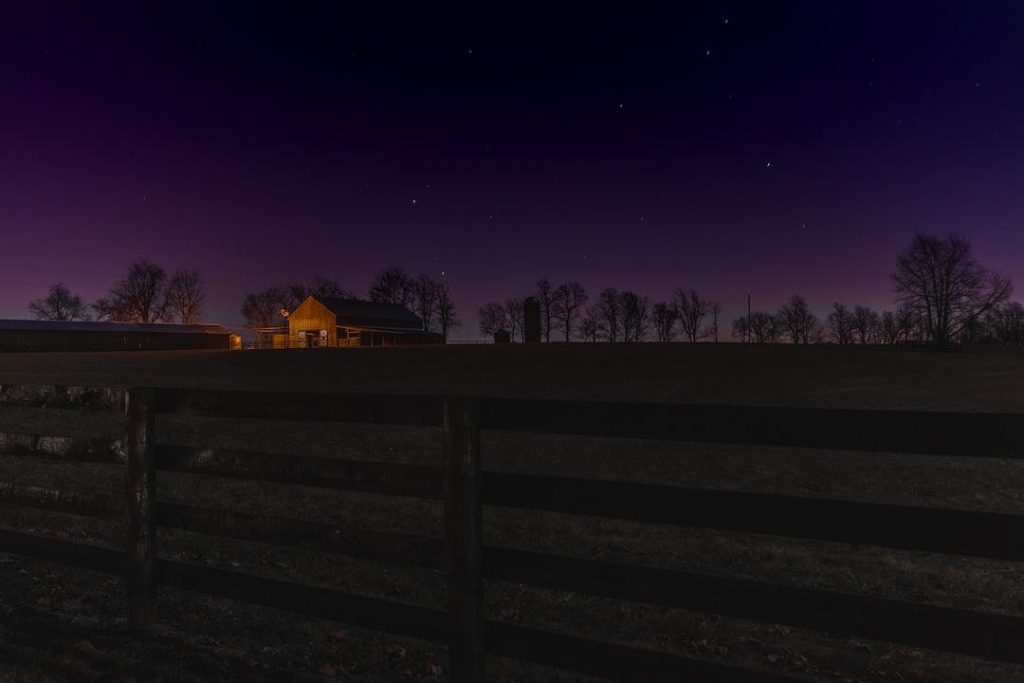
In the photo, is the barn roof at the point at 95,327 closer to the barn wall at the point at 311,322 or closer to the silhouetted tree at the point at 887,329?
the barn wall at the point at 311,322

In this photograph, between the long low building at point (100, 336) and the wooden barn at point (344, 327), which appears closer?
the long low building at point (100, 336)

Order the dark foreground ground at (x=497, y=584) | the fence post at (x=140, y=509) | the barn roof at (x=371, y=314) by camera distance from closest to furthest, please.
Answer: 1. the dark foreground ground at (x=497, y=584)
2. the fence post at (x=140, y=509)
3. the barn roof at (x=371, y=314)

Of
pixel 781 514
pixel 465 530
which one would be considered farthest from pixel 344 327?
pixel 781 514

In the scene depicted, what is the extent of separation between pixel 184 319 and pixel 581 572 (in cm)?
15085

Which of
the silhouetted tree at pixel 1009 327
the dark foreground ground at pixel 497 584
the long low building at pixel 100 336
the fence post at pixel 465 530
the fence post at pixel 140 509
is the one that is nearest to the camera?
the fence post at pixel 465 530

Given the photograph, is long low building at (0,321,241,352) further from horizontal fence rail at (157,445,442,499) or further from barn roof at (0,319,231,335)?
horizontal fence rail at (157,445,442,499)

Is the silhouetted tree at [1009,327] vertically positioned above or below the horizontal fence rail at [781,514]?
above

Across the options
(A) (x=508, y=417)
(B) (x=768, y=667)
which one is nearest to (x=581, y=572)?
(A) (x=508, y=417)

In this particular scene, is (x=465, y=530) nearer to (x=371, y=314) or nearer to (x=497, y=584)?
(x=497, y=584)

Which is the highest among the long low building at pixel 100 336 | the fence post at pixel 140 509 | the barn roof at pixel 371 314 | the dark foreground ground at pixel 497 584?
the barn roof at pixel 371 314

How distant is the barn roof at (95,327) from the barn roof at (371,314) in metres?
29.5

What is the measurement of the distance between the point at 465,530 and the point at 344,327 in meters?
92.9

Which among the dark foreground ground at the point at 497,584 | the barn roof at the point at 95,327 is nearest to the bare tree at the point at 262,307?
the barn roof at the point at 95,327

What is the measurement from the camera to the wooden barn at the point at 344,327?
95250 millimetres
